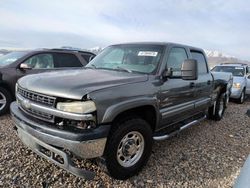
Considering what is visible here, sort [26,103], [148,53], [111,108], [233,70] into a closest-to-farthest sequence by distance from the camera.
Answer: [111,108] < [26,103] < [148,53] < [233,70]

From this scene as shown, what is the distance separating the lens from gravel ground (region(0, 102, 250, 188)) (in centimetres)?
331

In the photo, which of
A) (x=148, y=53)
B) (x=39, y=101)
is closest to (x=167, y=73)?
(x=148, y=53)

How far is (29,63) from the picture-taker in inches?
260

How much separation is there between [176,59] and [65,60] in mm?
3855

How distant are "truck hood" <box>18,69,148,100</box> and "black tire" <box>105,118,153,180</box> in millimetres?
531

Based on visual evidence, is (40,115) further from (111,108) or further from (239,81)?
(239,81)

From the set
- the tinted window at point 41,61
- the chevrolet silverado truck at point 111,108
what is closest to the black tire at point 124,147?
the chevrolet silverado truck at point 111,108

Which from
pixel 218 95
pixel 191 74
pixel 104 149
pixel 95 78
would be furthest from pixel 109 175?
pixel 218 95

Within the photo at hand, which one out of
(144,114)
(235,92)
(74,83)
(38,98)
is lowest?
(235,92)

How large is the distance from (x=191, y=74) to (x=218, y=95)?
346 centimetres

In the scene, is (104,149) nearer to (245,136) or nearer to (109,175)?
(109,175)

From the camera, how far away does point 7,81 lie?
608 cm

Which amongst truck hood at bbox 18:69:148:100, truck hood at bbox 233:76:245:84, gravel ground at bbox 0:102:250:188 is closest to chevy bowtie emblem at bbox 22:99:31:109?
truck hood at bbox 18:69:148:100

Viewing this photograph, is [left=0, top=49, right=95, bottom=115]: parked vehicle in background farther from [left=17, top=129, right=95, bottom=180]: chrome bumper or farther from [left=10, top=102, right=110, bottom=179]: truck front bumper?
[left=10, top=102, right=110, bottom=179]: truck front bumper
